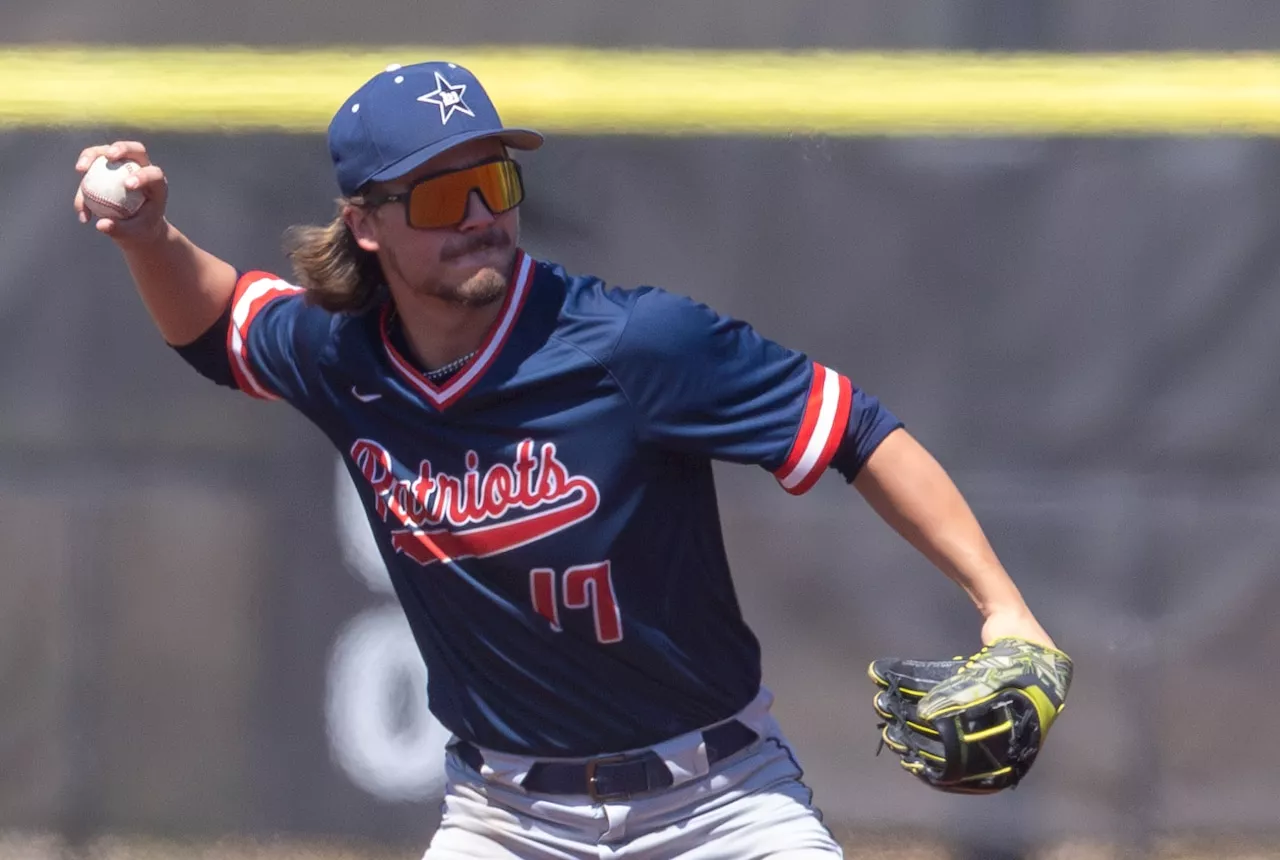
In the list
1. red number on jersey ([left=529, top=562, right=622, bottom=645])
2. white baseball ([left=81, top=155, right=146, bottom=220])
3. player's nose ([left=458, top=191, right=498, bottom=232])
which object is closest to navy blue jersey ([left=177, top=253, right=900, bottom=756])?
red number on jersey ([left=529, top=562, right=622, bottom=645])

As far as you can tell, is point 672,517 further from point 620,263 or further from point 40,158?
point 40,158

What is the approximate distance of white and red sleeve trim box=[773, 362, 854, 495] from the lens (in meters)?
2.34

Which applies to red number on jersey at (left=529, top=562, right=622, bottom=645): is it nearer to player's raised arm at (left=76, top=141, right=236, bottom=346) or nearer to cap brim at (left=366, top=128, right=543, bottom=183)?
cap brim at (left=366, top=128, right=543, bottom=183)

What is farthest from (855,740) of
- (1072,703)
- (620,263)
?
(620,263)

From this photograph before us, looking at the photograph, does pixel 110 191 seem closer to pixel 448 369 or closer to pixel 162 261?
pixel 162 261

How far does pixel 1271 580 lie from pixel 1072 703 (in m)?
0.57

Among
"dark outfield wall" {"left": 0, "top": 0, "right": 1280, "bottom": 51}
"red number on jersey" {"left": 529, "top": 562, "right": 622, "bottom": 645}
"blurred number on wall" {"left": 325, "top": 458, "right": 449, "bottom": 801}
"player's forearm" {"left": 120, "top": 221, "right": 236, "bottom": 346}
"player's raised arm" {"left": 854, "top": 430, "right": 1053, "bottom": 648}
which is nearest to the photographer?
"player's raised arm" {"left": 854, "top": 430, "right": 1053, "bottom": 648}

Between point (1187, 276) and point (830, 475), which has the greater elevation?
point (1187, 276)

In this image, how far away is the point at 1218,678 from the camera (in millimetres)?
3850

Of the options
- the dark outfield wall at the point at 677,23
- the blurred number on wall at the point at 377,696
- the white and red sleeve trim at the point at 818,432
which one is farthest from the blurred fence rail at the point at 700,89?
the white and red sleeve trim at the point at 818,432

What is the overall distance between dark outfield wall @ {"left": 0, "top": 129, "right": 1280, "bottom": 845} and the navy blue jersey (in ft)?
4.71

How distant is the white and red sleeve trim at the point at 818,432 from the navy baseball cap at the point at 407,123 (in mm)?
654

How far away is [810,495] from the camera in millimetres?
3906

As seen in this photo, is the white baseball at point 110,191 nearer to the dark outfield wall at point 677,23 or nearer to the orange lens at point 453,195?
the orange lens at point 453,195
